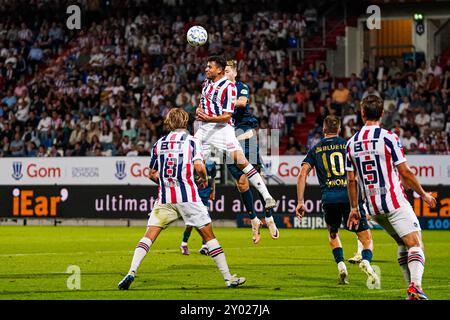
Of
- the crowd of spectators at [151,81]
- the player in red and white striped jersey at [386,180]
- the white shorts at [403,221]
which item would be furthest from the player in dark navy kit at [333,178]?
the crowd of spectators at [151,81]

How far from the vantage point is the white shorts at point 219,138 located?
54.3 feet

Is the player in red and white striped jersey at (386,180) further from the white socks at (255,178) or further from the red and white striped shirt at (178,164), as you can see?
the white socks at (255,178)

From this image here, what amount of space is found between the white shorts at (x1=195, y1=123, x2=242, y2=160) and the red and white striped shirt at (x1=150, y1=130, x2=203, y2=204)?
3577 millimetres

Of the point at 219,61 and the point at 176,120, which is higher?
the point at 219,61

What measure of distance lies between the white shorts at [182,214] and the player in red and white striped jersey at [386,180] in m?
2.31

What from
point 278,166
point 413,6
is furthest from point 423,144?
point 413,6

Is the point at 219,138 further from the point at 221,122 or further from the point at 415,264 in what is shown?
the point at 415,264

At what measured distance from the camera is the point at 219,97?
16.4m

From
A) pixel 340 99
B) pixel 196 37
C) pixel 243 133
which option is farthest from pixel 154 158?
pixel 340 99

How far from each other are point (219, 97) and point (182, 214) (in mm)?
3791

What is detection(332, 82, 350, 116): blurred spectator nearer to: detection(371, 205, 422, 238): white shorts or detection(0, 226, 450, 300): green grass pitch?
detection(0, 226, 450, 300): green grass pitch

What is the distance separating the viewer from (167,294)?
1241cm

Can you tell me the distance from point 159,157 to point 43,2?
3488 centimetres
